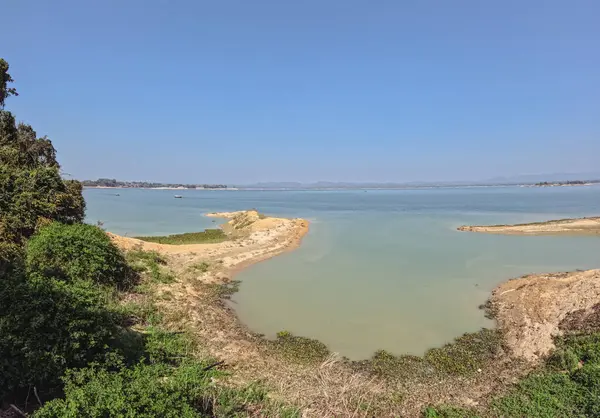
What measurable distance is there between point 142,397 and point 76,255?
23.0 feet

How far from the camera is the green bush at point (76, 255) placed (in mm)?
9297

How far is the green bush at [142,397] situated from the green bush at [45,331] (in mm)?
306

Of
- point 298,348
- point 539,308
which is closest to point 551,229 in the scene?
point 539,308

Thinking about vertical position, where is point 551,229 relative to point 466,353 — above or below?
above

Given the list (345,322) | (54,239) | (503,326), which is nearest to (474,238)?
(503,326)

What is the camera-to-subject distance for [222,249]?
19.9 meters

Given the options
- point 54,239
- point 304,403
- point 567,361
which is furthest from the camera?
point 54,239

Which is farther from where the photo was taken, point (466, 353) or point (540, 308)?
point (540, 308)

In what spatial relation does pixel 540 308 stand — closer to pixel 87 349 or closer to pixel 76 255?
pixel 87 349

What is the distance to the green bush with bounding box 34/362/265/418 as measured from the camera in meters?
3.97

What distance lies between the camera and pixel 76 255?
9773 millimetres

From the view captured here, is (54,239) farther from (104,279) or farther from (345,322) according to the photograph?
(345,322)

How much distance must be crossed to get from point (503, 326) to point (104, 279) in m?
11.0

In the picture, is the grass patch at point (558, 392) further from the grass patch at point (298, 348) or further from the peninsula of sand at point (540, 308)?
the grass patch at point (298, 348)
